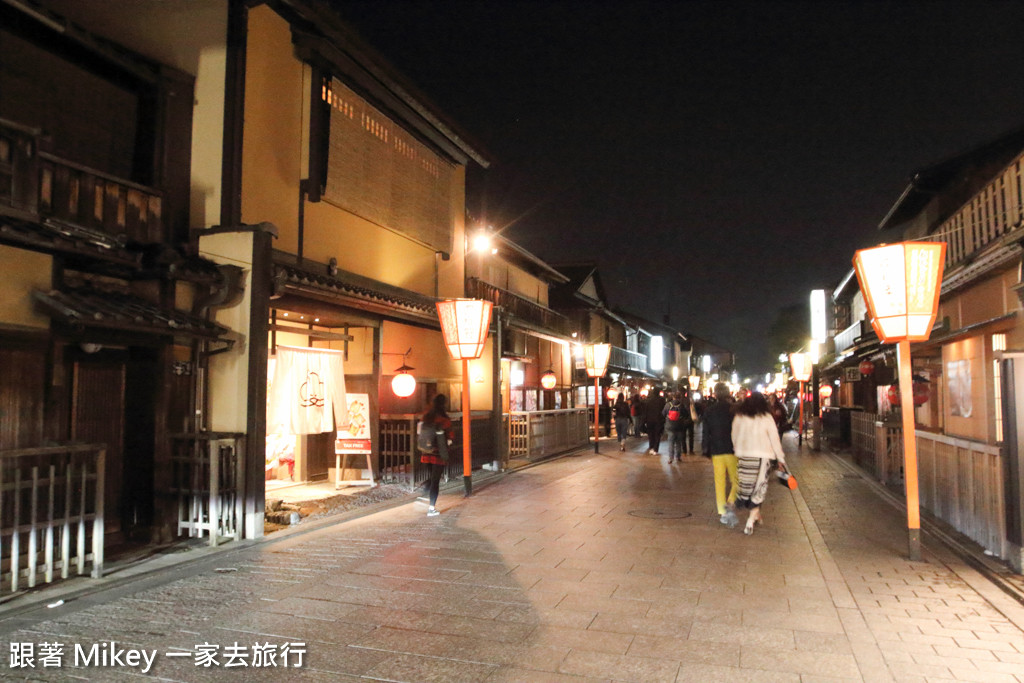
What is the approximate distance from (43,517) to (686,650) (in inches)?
280

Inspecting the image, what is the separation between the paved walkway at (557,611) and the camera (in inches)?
196

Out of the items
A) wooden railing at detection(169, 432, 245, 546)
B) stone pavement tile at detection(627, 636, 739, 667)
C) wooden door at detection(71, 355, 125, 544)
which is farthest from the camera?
wooden railing at detection(169, 432, 245, 546)

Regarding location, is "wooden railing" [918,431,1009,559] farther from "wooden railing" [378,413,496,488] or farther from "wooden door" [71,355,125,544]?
"wooden door" [71,355,125,544]

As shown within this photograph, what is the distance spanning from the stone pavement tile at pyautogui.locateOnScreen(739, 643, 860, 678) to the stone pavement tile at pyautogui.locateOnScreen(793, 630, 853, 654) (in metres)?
0.08

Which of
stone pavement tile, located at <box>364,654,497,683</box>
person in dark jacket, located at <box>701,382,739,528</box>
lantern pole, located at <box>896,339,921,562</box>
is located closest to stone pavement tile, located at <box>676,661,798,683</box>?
stone pavement tile, located at <box>364,654,497,683</box>

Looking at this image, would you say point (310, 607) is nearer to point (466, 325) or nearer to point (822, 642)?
→ point (822, 642)

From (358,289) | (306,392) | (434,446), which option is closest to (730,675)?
(434,446)

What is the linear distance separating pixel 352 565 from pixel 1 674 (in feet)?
11.9

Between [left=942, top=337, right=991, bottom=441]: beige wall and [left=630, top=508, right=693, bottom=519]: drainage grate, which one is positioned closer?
[left=630, top=508, right=693, bottom=519]: drainage grate

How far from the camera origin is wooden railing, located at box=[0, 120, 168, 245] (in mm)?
7098

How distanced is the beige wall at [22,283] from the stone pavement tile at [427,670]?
572cm

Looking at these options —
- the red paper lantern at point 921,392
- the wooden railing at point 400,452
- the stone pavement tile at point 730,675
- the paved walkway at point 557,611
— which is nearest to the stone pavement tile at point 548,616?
the paved walkway at point 557,611

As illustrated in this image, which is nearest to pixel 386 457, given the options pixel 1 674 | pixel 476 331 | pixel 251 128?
pixel 476 331

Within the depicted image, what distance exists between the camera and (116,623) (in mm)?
5953
